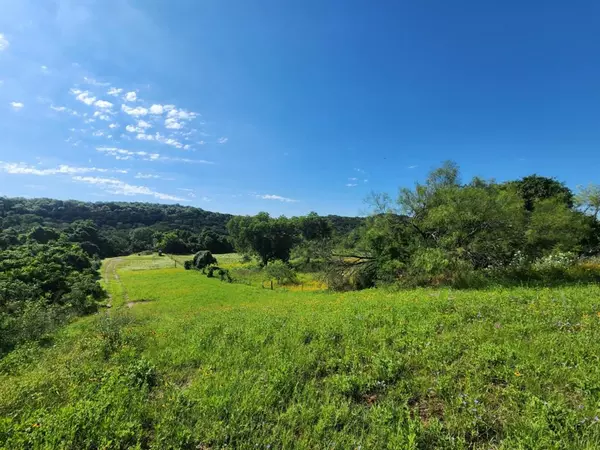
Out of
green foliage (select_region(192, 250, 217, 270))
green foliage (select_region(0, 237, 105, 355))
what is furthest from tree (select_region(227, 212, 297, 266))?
green foliage (select_region(0, 237, 105, 355))

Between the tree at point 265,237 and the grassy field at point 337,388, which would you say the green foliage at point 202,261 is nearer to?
the tree at point 265,237

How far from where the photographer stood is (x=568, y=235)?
21.2 metres

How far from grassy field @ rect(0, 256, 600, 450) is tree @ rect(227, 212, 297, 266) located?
61.9 m

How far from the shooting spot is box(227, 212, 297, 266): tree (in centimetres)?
7000

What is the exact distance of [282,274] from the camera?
44.5 m

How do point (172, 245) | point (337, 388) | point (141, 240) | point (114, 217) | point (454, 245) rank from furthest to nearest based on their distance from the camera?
point (114, 217) → point (141, 240) → point (172, 245) → point (454, 245) → point (337, 388)

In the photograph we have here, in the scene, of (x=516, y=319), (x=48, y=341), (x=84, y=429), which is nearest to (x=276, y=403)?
(x=84, y=429)

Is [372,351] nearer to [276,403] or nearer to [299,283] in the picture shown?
[276,403]

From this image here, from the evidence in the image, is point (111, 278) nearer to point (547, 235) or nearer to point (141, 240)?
point (547, 235)

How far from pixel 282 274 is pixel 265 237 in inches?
1052

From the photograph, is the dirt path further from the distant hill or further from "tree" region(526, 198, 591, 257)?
"tree" region(526, 198, 591, 257)

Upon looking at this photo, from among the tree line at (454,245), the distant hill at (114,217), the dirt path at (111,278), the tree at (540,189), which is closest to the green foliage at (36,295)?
the dirt path at (111,278)

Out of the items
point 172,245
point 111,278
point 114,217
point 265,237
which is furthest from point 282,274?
point 114,217

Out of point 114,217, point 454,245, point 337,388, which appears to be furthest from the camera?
point 114,217
